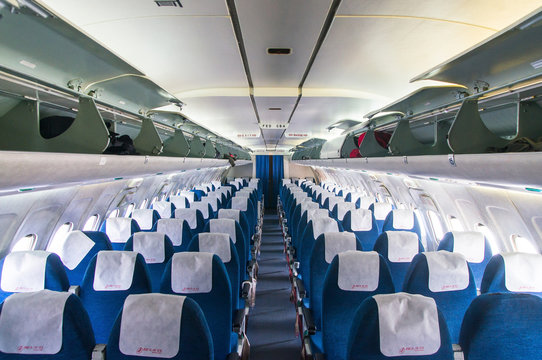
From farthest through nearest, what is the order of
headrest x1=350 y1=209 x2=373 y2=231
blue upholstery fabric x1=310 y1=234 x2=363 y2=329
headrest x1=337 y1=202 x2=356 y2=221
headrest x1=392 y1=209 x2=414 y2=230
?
headrest x1=337 y1=202 x2=356 y2=221
headrest x1=392 y1=209 x2=414 y2=230
headrest x1=350 y1=209 x2=373 y2=231
blue upholstery fabric x1=310 y1=234 x2=363 y2=329

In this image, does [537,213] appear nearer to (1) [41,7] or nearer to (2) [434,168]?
(2) [434,168]

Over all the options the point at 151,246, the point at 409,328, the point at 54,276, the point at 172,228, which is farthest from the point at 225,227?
the point at 409,328

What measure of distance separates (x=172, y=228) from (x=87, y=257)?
4.05 feet

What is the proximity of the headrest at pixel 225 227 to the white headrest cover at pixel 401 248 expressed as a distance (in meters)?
2.07

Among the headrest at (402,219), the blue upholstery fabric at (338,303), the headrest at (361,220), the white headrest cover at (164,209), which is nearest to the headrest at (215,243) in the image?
the blue upholstery fabric at (338,303)

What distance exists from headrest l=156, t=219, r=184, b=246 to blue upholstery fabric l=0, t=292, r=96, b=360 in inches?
113

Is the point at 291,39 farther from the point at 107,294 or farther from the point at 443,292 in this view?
the point at 107,294

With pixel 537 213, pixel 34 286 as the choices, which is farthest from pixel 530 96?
pixel 34 286

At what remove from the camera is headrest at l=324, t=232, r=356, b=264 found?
10.7 ft

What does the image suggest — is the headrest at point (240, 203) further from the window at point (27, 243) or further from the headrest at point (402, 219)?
the window at point (27, 243)

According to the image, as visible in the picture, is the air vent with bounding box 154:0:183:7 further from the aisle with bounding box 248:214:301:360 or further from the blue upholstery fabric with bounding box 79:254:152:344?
the aisle with bounding box 248:214:301:360

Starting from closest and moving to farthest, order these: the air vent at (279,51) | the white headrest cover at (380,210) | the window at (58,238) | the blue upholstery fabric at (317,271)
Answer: the blue upholstery fabric at (317,271) → the air vent at (279,51) → the window at (58,238) → the white headrest cover at (380,210)

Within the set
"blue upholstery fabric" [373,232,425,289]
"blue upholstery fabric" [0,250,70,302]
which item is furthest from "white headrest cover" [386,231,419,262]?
"blue upholstery fabric" [0,250,70,302]

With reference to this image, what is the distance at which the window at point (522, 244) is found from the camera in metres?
3.84
